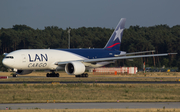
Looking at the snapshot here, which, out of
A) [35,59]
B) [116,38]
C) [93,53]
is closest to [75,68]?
[35,59]

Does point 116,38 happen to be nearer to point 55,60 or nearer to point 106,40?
point 55,60

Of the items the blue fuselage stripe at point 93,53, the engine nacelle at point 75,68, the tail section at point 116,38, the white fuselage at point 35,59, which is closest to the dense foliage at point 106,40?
the tail section at point 116,38

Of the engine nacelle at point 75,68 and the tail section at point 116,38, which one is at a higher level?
the tail section at point 116,38

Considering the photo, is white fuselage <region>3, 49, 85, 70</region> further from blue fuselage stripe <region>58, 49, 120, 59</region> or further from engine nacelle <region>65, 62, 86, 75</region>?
engine nacelle <region>65, 62, 86, 75</region>

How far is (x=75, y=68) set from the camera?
4719 cm

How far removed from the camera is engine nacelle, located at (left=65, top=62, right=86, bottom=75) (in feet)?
155

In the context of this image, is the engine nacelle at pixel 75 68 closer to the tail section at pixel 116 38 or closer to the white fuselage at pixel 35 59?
the white fuselage at pixel 35 59

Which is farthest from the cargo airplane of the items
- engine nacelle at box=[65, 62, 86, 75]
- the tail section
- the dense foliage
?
the dense foliage

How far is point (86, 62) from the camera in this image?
5166 centimetres

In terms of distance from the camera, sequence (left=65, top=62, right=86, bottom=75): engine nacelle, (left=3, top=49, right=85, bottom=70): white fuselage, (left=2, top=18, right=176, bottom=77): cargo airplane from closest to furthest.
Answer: (left=3, top=49, right=85, bottom=70): white fuselage
(left=2, top=18, right=176, bottom=77): cargo airplane
(left=65, top=62, right=86, bottom=75): engine nacelle

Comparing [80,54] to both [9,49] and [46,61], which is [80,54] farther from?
[9,49]

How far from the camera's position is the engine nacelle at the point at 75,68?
47281 mm

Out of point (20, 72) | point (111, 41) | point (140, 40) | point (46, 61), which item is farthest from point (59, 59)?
point (140, 40)

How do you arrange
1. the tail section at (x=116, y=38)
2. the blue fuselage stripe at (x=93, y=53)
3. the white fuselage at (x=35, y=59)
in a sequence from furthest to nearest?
the tail section at (x=116, y=38)
the blue fuselage stripe at (x=93, y=53)
the white fuselage at (x=35, y=59)
